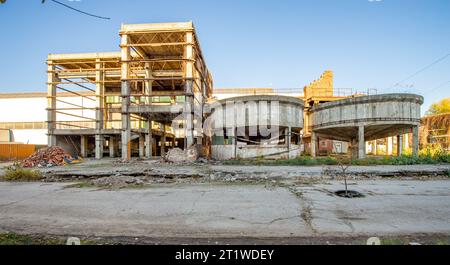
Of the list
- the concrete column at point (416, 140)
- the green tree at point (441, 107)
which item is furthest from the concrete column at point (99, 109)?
the green tree at point (441, 107)

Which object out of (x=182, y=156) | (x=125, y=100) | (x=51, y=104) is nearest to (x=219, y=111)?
(x=182, y=156)

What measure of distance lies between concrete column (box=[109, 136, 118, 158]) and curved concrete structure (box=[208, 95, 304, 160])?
649 inches

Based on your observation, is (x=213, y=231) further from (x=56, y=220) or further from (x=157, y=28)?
(x=157, y=28)

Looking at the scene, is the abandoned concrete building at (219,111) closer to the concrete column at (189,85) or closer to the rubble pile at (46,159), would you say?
the concrete column at (189,85)

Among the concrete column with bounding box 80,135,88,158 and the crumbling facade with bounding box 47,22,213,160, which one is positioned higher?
the crumbling facade with bounding box 47,22,213,160

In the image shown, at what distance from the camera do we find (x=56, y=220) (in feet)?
13.4

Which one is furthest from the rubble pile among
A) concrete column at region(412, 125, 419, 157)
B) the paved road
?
concrete column at region(412, 125, 419, 157)

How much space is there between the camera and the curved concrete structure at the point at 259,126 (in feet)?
52.6

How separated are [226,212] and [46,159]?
16180 millimetres

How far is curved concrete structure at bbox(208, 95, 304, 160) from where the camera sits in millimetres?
16031

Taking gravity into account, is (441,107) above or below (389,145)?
above

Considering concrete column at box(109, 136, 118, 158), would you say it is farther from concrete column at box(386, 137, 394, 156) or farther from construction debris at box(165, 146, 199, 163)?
concrete column at box(386, 137, 394, 156)

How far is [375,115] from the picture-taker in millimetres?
15234

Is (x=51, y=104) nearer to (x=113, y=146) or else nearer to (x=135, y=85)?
(x=113, y=146)
